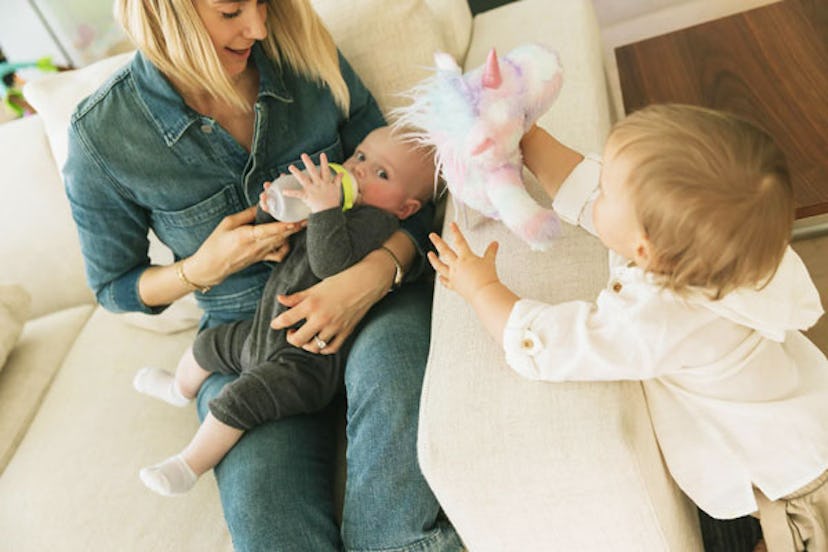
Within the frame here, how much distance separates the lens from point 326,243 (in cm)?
113

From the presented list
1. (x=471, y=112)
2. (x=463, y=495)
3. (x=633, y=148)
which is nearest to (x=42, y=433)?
(x=463, y=495)

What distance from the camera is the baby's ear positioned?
1281mm

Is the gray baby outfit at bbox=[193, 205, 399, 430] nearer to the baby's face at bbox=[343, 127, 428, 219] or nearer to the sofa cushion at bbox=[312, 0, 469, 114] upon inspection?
the baby's face at bbox=[343, 127, 428, 219]

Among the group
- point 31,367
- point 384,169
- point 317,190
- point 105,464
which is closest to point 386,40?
point 384,169

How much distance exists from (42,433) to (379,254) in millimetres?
861

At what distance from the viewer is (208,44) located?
1.01 m

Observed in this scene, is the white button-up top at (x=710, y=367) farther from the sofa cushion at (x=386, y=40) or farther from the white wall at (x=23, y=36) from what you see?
the white wall at (x=23, y=36)

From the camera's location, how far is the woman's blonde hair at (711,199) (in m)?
0.68

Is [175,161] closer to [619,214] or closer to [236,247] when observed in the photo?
[236,247]

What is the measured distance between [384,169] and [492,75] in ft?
1.39

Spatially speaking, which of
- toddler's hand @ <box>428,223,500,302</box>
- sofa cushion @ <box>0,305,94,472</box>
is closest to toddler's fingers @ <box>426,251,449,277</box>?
toddler's hand @ <box>428,223,500,302</box>

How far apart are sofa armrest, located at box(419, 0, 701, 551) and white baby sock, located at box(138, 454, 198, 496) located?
0.52 meters

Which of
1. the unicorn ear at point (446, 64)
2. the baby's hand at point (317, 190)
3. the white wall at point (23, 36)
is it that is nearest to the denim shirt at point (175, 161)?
the baby's hand at point (317, 190)

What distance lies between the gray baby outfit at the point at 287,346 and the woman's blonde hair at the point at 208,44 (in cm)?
24
